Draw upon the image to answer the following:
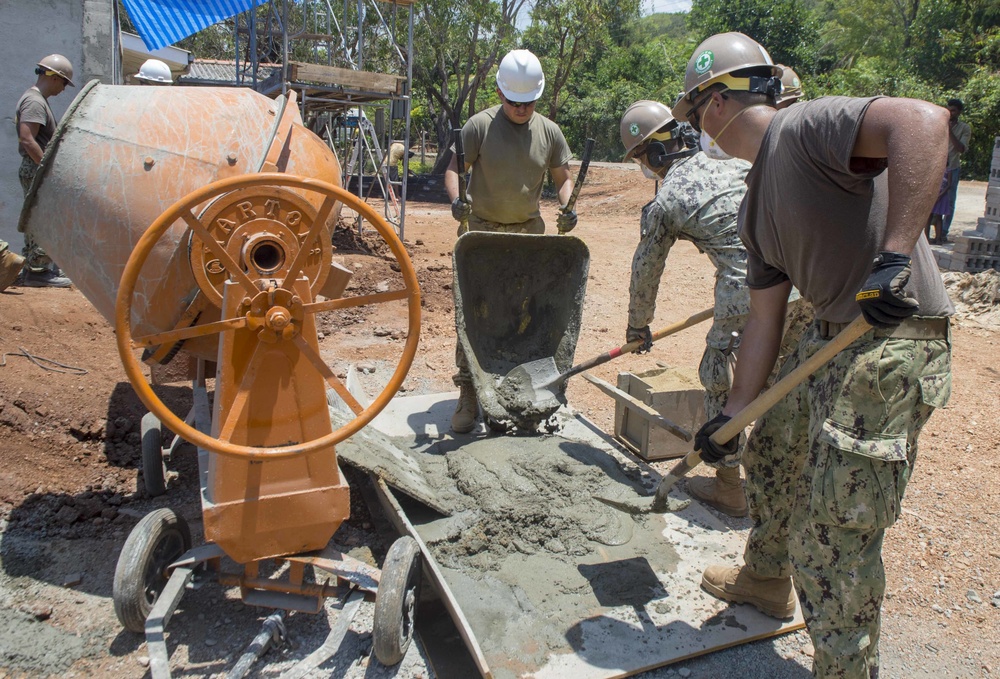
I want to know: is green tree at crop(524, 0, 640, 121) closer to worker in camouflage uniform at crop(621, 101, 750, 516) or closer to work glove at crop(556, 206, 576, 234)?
work glove at crop(556, 206, 576, 234)

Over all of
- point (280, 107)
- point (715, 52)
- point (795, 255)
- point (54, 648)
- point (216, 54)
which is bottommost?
point (54, 648)

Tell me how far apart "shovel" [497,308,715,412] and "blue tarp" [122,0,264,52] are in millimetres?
5733

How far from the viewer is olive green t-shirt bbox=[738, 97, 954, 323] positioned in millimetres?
1836

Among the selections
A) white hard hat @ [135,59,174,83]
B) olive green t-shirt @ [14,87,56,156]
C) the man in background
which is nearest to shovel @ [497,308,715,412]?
the man in background

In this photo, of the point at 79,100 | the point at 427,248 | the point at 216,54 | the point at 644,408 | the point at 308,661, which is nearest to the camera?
the point at 308,661

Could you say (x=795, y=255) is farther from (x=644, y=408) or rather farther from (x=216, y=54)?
(x=216, y=54)

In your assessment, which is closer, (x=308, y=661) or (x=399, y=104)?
(x=308, y=661)

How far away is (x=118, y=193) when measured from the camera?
248cm

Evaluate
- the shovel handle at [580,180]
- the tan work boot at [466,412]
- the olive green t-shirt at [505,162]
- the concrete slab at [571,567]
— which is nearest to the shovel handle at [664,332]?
the concrete slab at [571,567]

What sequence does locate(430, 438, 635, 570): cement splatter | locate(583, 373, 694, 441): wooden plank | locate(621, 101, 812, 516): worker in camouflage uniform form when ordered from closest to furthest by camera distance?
locate(430, 438, 635, 570): cement splatter
locate(621, 101, 812, 516): worker in camouflage uniform
locate(583, 373, 694, 441): wooden plank

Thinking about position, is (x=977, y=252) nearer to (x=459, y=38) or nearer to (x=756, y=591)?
(x=756, y=591)

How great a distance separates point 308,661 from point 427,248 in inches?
326

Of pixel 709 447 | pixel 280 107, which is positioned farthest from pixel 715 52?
pixel 280 107

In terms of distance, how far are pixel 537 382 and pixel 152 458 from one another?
1939 millimetres
